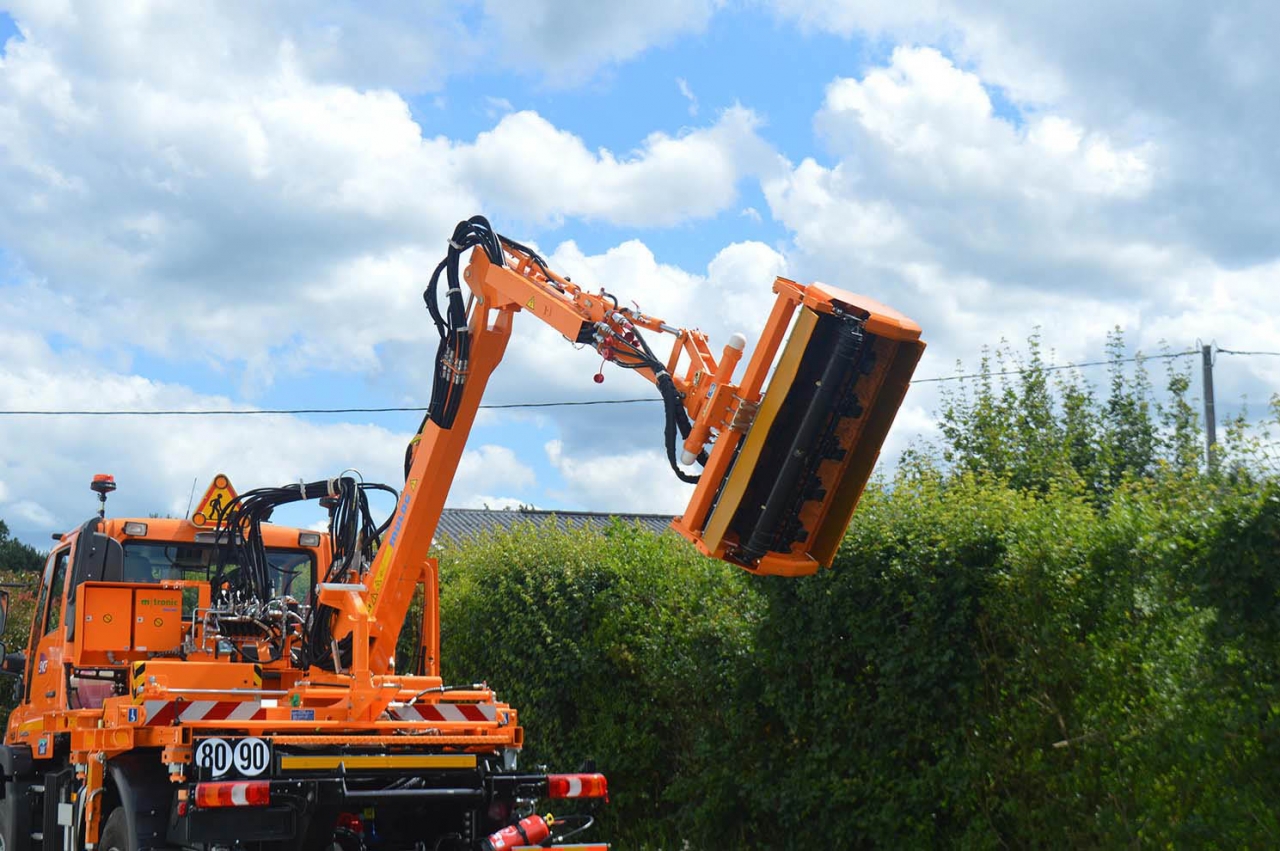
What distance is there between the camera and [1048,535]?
25.9 ft

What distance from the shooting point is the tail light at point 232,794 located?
21.7 ft

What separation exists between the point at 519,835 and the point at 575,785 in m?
0.74

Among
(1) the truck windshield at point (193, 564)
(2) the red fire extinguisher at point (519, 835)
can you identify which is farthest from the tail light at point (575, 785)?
(1) the truck windshield at point (193, 564)

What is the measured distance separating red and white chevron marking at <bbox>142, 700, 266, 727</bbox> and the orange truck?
13 mm

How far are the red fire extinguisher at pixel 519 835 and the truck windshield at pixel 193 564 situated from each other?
3310mm

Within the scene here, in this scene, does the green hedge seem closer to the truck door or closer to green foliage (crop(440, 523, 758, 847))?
green foliage (crop(440, 523, 758, 847))

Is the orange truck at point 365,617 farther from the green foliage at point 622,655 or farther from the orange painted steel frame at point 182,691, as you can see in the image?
the green foliage at point 622,655

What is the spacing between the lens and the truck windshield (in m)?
9.80

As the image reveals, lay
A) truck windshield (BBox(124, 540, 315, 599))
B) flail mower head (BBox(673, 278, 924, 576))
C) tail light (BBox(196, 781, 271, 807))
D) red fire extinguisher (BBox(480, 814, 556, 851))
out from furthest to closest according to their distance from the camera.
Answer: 1. truck windshield (BBox(124, 540, 315, 599))
2. red fire extinguisher (BBox(480, 814, 556, 851))
3. tail light (BBox(196, 781, 271, 807))
4. flail mower head (BBox(673, 278, 924, 576))

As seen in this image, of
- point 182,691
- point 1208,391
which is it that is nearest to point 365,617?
point 182,691

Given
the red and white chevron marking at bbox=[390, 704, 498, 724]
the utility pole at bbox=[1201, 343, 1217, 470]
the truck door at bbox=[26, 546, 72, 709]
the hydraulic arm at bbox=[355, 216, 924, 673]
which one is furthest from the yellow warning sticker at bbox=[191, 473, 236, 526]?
the utility pole at bbox=[1201, 343, 1217, 470]

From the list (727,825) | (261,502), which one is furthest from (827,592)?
(261,502)

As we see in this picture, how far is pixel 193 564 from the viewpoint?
10000 mm

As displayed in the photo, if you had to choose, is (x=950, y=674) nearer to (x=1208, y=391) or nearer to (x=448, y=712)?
(x=448, y=712)
